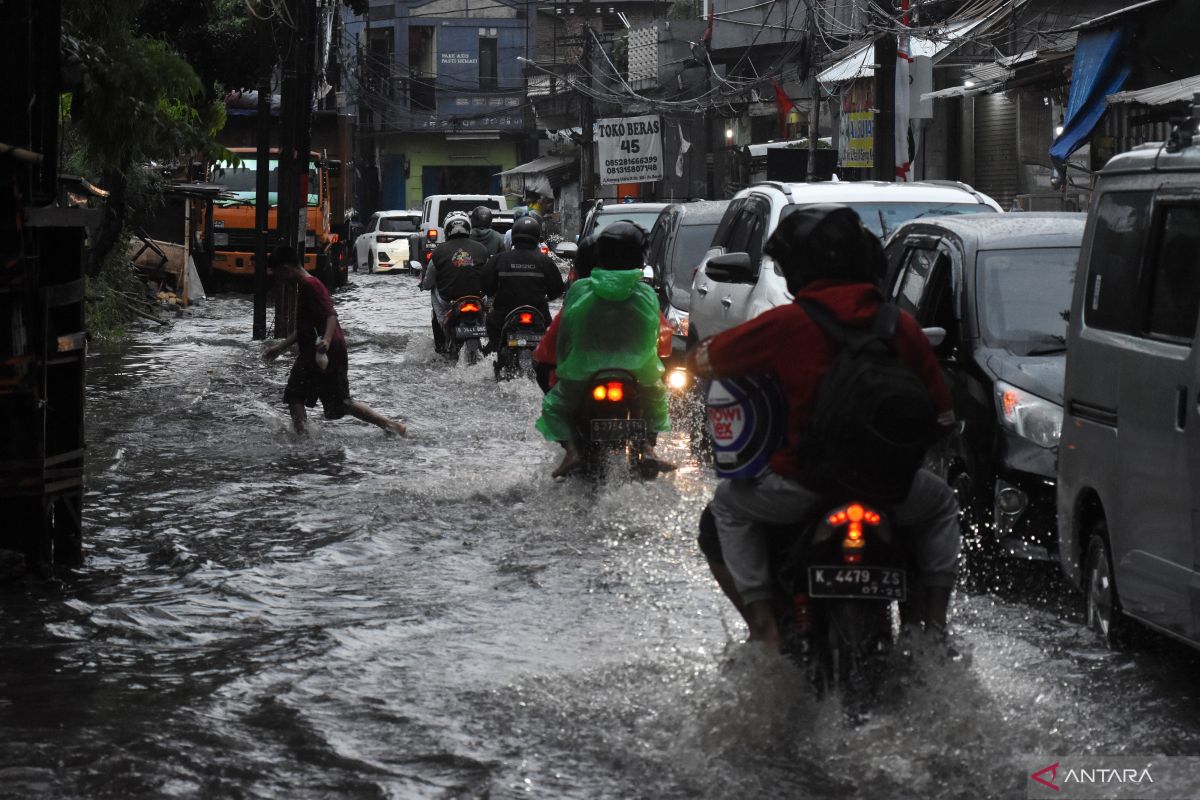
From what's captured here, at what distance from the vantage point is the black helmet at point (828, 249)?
16.7 feet

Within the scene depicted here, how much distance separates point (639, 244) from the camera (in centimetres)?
985

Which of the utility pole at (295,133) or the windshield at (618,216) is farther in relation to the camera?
the windshield at (618,216)

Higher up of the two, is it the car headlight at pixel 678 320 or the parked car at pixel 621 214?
the parked car at pixel 621 214

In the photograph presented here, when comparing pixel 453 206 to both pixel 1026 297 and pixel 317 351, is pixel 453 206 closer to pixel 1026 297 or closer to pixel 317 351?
pixel 317 351

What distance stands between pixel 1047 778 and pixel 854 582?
31.3 inches

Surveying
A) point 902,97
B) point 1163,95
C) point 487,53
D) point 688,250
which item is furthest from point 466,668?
point 487,53

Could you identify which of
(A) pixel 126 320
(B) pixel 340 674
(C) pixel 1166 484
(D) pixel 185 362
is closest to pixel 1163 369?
(C) pixel 1166 484

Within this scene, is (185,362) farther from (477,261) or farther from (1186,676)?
(1186,676)

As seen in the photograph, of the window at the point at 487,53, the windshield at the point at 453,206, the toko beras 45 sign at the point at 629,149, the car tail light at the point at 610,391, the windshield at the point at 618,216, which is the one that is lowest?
the car tail light at the point at 610,391

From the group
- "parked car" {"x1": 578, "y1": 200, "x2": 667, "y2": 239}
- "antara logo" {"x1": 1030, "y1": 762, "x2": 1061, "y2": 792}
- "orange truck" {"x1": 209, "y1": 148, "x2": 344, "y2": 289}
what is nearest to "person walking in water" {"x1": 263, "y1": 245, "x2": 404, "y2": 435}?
"antara logo" {"x1": 1030, "y1": 762, "x2": 1061, "y2": 792}

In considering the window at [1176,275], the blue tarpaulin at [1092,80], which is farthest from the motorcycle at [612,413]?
the blue tarpaulin at [1092,80]

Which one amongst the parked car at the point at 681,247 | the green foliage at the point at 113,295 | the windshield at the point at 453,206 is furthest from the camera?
the windshield at the point at 453,206

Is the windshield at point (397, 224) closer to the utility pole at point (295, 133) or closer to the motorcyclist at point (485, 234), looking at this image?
the utility pole at point (295, 133)

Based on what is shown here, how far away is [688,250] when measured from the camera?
1848cm
